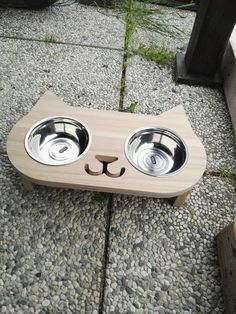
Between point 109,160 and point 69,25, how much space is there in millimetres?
1560

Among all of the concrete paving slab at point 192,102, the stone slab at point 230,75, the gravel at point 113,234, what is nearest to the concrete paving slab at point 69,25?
the concrete paving slab at point 192,102

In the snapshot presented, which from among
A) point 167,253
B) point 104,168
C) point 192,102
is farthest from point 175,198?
point 192,102

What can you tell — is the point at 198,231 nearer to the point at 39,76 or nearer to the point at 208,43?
the point at 208,43

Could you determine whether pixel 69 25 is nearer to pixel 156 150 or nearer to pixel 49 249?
pixel 156 150

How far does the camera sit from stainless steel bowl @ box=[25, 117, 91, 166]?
1.36 metres

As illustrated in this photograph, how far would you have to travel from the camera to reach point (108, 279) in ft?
3.84

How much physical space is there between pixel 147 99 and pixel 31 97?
69cm

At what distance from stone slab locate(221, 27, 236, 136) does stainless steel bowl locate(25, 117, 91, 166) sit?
2.94 ft

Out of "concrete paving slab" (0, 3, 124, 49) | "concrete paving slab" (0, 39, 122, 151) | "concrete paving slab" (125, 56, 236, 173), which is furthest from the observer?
"concrete paving slab" (0, 3, 124, 49)

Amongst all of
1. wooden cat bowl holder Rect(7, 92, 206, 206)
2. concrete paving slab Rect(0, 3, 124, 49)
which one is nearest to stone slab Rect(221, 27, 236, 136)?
wooden cat bowl holder Rect(7, 92, 206, 206)

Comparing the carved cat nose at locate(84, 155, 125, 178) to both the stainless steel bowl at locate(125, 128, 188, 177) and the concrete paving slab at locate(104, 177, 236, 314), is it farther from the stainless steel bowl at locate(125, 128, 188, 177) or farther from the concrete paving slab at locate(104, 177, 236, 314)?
the concrete paving slab at locate(104, 177, 236, 314)

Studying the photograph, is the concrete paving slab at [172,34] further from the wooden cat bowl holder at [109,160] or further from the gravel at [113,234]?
the wooden cat bowl holder at [109,160]

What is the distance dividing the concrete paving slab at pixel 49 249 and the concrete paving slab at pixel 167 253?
76mm

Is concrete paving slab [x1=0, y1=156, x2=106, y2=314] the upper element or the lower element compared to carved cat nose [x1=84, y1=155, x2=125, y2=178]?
lower
